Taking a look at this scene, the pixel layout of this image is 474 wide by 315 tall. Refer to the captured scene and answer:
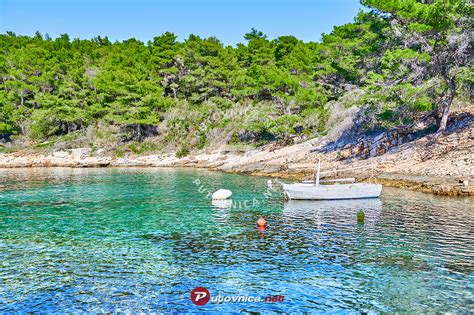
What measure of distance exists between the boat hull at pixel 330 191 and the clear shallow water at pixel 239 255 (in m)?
1.05

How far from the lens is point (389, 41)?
157 ft

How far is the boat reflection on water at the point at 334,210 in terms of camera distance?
2712 cm

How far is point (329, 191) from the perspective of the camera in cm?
3425

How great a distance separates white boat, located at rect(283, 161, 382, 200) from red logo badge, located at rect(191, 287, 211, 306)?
66.6 feet

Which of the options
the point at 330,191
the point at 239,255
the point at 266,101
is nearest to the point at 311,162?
the point at 330,191

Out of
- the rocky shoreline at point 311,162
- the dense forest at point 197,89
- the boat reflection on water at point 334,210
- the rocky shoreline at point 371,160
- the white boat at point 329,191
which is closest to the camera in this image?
the boat reflection on water at point 334,210

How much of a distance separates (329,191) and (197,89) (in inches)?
2559

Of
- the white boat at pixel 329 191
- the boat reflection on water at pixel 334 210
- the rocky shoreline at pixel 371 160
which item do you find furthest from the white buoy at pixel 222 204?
the rocky shoreline at pixel 371 160

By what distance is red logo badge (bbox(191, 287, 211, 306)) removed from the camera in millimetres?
14075

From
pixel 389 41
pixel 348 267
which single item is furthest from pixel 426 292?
pixel 389 41

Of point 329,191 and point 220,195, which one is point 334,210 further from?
point 220,195

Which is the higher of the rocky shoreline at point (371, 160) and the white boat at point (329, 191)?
the rocky shoreline at point (371, 160)

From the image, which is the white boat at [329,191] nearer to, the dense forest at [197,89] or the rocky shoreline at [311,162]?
the rocky shoreline at [311,162]

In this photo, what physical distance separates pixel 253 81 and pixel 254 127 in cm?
1113
